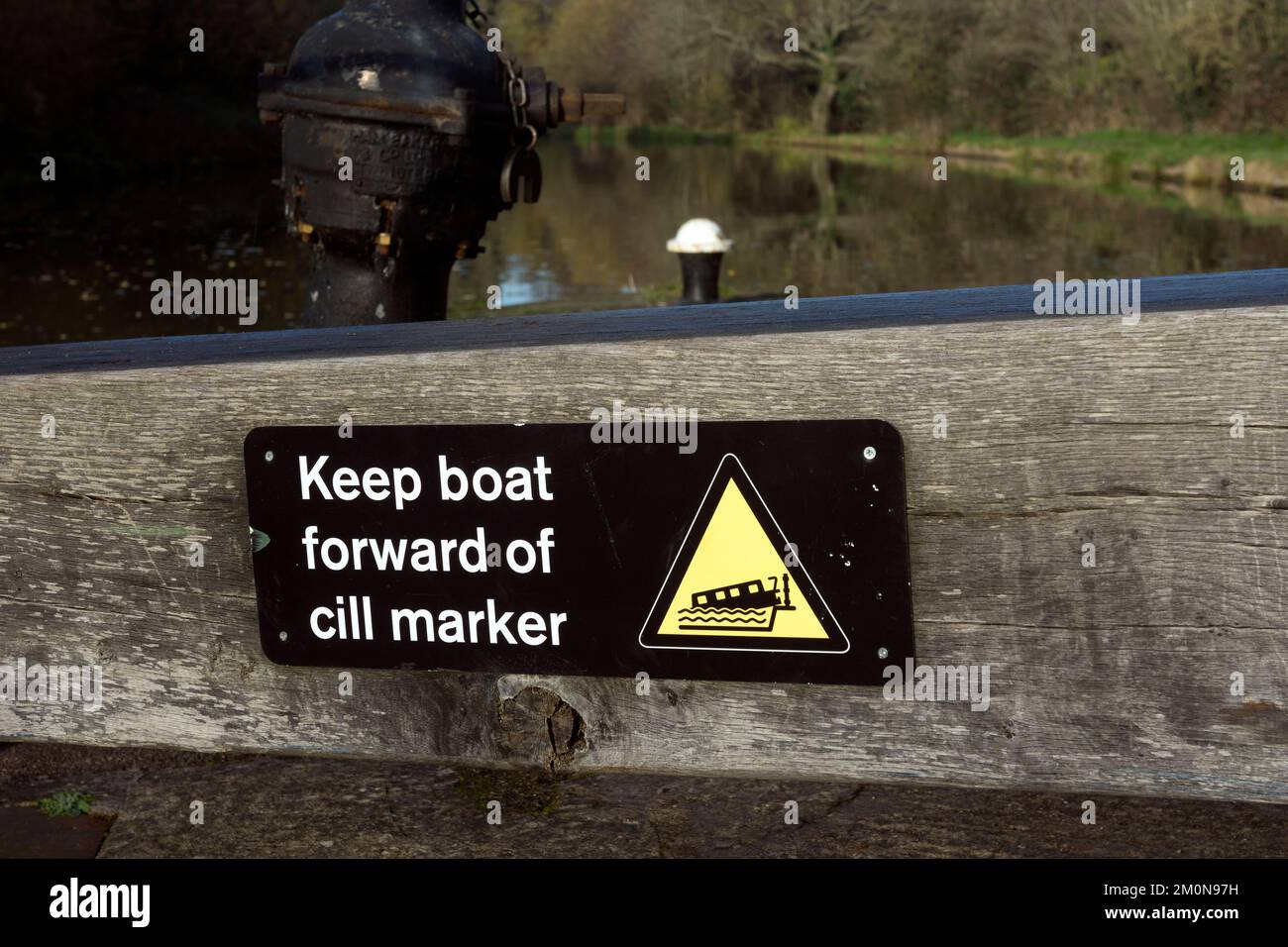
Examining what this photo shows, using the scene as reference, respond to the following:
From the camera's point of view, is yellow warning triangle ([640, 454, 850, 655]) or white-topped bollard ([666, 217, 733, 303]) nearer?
yellow warning triangle ([640, 454, 850, 655])

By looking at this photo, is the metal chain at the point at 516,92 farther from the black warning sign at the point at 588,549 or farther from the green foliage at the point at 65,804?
the black warning sign at the point at 588,549

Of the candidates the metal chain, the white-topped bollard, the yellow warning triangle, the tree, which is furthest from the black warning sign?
the tree

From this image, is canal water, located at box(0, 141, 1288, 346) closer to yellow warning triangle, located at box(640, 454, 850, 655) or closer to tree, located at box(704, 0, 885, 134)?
yellow warning triangle, located at box(640, 454, 850, 655)

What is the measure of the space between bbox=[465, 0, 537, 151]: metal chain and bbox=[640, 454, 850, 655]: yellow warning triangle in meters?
2.83

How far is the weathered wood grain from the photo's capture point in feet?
4.66

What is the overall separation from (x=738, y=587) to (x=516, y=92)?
9.47 feet

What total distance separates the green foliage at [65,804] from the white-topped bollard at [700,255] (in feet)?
22.3

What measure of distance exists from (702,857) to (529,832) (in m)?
0.35

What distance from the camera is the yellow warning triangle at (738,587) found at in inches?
59.1

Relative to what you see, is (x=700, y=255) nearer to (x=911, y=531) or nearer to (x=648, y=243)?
(x=911, y=531)

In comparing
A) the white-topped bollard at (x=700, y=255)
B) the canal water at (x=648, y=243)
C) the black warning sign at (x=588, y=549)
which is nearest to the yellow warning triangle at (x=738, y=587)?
the black warning sign at (x=588, y=549)

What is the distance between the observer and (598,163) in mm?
40156

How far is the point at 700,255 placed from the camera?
922cm
